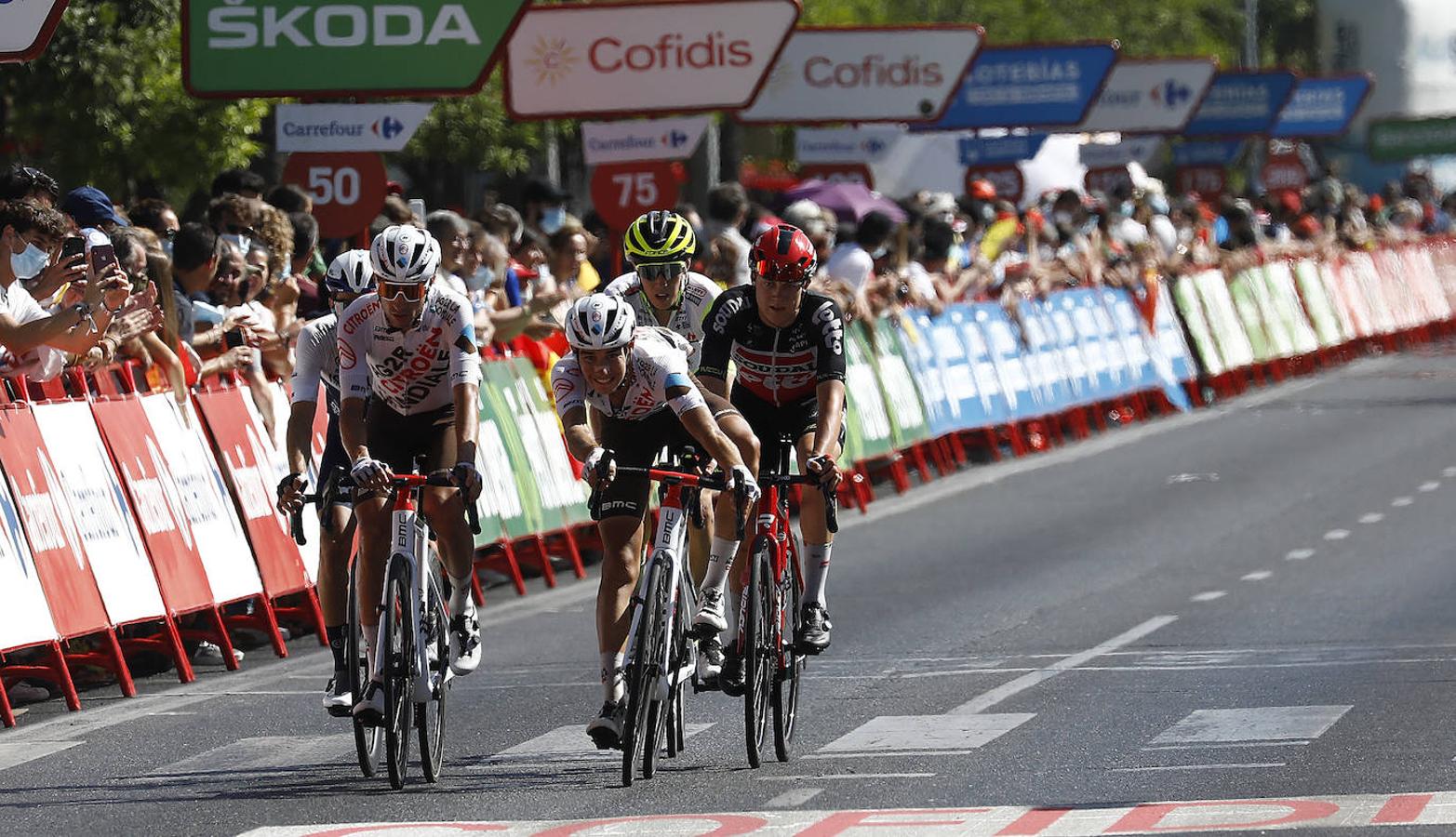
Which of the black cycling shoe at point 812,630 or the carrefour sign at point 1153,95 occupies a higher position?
the carrefour sign at point 1153,95

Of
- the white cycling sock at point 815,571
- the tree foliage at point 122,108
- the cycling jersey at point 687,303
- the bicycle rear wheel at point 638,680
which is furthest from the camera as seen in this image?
the tree foliage at point 122,108

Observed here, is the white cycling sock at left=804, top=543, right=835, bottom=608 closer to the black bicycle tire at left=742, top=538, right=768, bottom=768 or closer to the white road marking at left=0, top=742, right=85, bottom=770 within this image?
the black bicycle tire at left=742, top=538, right=768, bottom=768

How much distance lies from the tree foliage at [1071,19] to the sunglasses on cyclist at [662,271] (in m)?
38.3

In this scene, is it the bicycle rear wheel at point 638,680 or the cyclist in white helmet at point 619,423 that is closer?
the bicycle rear wheel at point 638,680

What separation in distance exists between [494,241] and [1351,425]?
11.7 metres

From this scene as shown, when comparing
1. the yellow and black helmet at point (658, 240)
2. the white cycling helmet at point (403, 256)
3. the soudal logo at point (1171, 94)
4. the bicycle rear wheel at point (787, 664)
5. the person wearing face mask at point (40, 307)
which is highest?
the soudal logo at point (1171, 94)

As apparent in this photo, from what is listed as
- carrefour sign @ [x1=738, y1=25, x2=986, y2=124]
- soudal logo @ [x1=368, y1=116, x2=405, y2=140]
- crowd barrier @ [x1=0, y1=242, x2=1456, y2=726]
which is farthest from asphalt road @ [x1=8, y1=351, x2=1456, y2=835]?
carrefour sign @ [x1=738, y1=25, x2=986, y2=124]

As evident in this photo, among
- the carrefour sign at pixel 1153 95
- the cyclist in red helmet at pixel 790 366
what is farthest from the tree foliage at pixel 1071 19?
the cyclist in red helmet at pixel 790 366

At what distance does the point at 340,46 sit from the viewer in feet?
59.7

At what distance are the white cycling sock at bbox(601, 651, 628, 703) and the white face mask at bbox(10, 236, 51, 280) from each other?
4.32 meters

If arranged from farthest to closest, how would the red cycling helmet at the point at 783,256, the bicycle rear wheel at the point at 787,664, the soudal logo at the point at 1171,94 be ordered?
1. the soudal logo at the point at 1171,94
2. the red cycling helmet at the point at 783,256
3. the bicycle rear wheel at the point at 787,664

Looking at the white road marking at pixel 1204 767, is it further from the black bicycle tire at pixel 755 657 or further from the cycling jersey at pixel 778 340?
the cycling jersey at pixel 778 340

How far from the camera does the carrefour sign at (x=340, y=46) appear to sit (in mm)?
18062

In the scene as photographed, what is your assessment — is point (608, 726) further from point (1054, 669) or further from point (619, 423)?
point (1054, 669)
